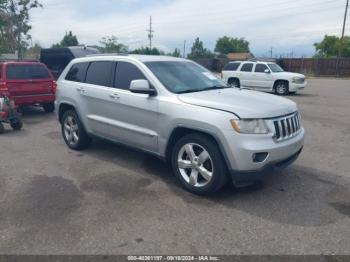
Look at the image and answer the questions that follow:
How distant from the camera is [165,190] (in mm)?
4516

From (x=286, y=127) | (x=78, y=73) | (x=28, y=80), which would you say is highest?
(x=78, y=73)

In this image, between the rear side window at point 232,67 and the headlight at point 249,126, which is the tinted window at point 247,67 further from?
the headlight at point 249,126

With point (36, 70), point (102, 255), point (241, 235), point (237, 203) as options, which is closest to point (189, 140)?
point (237, 203)

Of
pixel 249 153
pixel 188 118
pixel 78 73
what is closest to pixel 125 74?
pixel 78 73

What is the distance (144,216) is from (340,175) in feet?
10.5

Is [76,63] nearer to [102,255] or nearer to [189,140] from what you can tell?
[189,140]

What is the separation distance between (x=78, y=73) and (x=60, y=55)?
35.3 feet

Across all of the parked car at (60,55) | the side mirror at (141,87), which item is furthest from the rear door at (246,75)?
the side mirror at (141,87)

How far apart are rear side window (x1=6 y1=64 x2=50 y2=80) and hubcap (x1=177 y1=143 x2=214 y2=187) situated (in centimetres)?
766

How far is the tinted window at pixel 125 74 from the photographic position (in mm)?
5016

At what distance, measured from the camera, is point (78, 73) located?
6180 mm

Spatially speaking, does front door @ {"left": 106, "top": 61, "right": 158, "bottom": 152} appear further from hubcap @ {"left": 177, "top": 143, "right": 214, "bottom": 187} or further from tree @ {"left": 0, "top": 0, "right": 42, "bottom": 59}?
tree @ {"left": 0, "top": 0, "right": 42, "bottom": 59}

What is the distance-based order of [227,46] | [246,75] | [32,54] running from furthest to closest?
1. [227,46]
2. [32,54]
3. [246,75]

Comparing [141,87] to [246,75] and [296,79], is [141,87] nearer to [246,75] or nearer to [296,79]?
[296,79]
